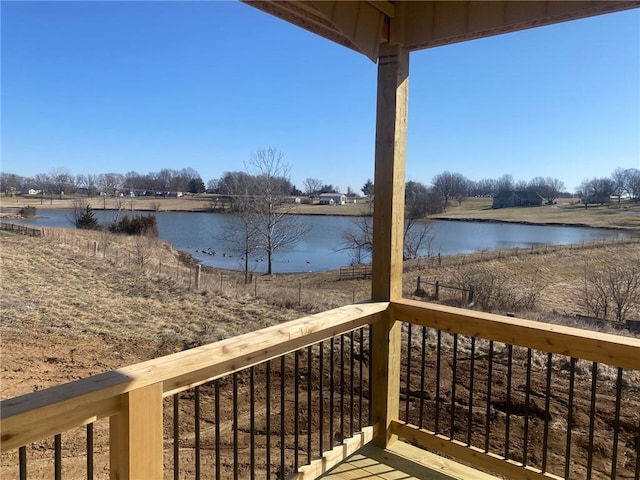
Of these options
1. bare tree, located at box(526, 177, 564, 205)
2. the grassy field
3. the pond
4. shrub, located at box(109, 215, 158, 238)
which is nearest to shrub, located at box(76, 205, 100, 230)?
shrub, located at box(109, 215, 158, 238)

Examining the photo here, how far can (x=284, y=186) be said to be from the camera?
19.6 m

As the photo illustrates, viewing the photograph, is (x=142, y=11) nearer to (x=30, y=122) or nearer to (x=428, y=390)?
(x=428, y=390)

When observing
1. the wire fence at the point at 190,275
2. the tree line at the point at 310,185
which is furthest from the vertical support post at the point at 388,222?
the tree line at the point at 310,185

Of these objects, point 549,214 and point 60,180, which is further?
point 549,214

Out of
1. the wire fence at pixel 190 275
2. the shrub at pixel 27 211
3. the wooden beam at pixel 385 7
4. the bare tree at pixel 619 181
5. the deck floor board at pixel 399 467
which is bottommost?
the wire fence at pixel 190 275

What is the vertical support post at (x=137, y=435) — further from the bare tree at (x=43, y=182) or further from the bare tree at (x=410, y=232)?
the bare tree at (x=43, y=182)

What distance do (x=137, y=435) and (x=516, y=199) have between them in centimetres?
3177

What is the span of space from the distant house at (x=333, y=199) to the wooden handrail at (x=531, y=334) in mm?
30026

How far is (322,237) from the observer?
26.6 m

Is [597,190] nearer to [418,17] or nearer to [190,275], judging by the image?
[190,275]

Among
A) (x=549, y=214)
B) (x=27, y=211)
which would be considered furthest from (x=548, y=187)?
(x=27, y=211)

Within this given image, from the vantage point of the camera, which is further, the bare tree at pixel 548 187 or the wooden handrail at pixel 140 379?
the bare tree at pixel 548 187

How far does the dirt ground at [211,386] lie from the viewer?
292cm

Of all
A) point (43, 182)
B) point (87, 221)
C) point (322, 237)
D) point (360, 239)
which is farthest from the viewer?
point (322, 237)
